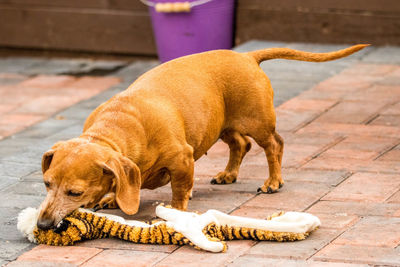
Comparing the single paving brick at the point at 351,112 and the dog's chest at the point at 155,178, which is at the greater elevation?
the dog's chest at the point at 155,178

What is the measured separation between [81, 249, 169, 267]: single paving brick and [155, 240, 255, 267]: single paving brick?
0.05 m

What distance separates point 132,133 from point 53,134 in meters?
2.35

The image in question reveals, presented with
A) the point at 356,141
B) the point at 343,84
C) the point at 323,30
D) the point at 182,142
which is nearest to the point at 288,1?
the point at 323,30

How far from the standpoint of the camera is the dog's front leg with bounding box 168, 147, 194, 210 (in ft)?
13.9

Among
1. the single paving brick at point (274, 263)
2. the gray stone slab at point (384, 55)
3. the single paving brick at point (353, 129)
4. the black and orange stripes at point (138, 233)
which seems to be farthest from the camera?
the gray stone slab at point (384, 55)

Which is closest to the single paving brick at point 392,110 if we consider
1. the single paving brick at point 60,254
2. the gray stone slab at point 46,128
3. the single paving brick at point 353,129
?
the single paving brick at point 353,129

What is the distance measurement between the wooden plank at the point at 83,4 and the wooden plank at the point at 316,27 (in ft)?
3.94

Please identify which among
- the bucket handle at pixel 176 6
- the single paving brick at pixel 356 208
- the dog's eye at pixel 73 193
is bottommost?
the single paving brick at pixel 356 208

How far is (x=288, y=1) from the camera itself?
8328mm

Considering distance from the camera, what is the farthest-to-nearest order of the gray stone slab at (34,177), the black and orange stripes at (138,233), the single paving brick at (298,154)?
the single paving brick at (298,154) < the gray stone slab at (34,177) < the black and orange stripes at (138,233)

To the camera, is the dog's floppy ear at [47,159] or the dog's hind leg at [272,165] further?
→ the dog's hind leg at [272,165]

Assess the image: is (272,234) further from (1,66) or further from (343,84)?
(1,66)

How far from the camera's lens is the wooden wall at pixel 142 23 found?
26.6ft

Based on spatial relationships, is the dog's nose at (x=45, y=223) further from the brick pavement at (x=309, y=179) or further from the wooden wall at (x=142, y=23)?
the wooden wall at (x=142, y=23)
